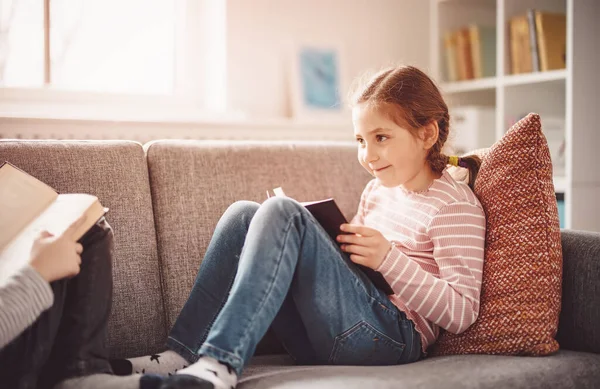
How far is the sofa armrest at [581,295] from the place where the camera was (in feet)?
4.41

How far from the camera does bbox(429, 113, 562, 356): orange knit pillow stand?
1299mm

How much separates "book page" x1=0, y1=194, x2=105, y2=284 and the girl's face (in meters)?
0.59

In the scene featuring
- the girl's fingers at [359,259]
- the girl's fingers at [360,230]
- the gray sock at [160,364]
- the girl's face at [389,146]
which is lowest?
the gray sock at [160,364]

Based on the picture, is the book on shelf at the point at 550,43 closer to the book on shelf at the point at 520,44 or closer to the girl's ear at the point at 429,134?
the book on shelf at the point at 520,44

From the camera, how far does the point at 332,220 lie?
1304 millimetres

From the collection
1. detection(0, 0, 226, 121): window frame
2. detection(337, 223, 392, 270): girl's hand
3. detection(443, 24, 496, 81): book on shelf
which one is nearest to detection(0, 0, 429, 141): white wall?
detection(0, 0, 226, 121): window frame

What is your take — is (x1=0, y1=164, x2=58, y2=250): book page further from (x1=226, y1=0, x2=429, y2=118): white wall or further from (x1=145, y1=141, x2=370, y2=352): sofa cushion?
(x1=226, y1=0, x2=429, y2=118): white wall

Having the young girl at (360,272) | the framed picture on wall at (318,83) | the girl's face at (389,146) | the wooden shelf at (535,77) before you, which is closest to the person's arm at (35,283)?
the young girl at (360,272)

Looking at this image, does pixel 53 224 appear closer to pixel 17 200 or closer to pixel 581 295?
pixel 17 200

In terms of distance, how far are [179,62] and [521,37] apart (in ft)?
4.77

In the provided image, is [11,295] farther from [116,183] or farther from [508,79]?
[508,79]

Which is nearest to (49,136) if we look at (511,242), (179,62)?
(179,62)

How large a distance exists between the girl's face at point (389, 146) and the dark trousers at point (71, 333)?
60cm

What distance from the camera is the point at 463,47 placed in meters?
3.02
